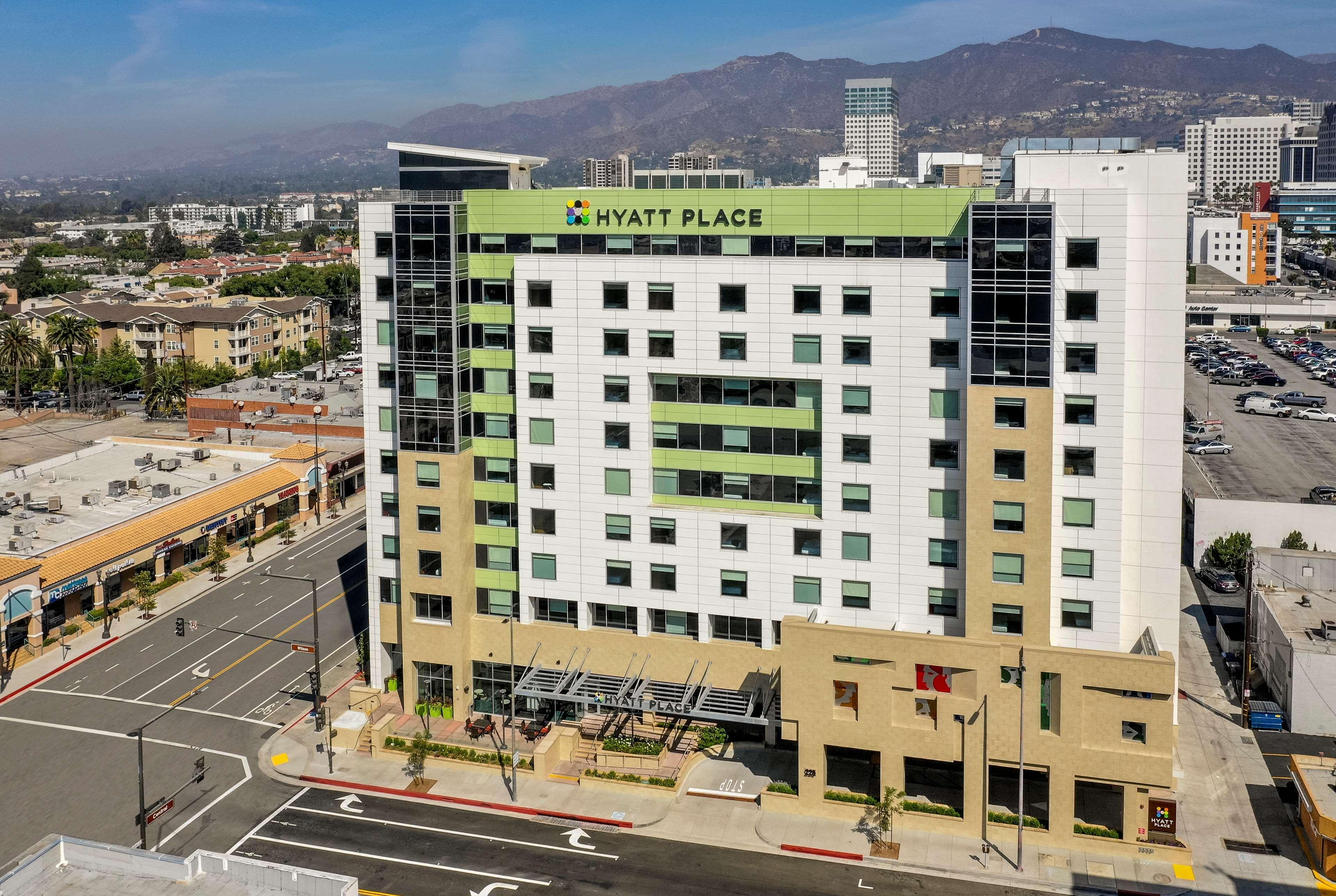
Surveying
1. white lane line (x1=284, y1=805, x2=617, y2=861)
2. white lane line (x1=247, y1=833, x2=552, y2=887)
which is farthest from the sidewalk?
white lane line (x1=247, y1=833, x2=552, y2=887)

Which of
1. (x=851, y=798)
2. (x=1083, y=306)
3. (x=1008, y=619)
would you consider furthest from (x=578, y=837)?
(x=1083, y=306)

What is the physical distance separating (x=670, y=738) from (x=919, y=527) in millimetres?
18055

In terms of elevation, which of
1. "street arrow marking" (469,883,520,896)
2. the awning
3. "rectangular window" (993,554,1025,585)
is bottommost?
"street arrow marking" (469,883,520,896)

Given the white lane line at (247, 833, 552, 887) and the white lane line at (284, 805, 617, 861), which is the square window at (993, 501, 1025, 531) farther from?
the white lane line at (247, 833, 552, 887)

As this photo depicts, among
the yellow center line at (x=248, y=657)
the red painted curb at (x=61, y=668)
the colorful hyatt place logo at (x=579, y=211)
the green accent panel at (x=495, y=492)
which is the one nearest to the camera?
the colorful hyatt place logo at (x=579, y=211)

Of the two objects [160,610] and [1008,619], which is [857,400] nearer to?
[1008,619]

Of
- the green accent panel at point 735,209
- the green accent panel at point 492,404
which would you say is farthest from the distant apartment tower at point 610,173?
the green accent panel at point 492,404

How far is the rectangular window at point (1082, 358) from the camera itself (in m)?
57.4

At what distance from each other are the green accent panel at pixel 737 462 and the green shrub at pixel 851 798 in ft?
52.9

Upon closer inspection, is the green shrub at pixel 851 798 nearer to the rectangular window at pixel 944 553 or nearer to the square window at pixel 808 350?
the rectangular window at pixel 944 553

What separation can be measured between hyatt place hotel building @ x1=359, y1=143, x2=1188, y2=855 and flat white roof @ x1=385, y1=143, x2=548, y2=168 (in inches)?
11.6

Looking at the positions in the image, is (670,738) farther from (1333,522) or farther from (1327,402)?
(1327,402)

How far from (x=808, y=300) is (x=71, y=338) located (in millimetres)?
138031

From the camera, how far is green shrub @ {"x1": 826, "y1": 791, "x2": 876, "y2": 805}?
57281 mm
